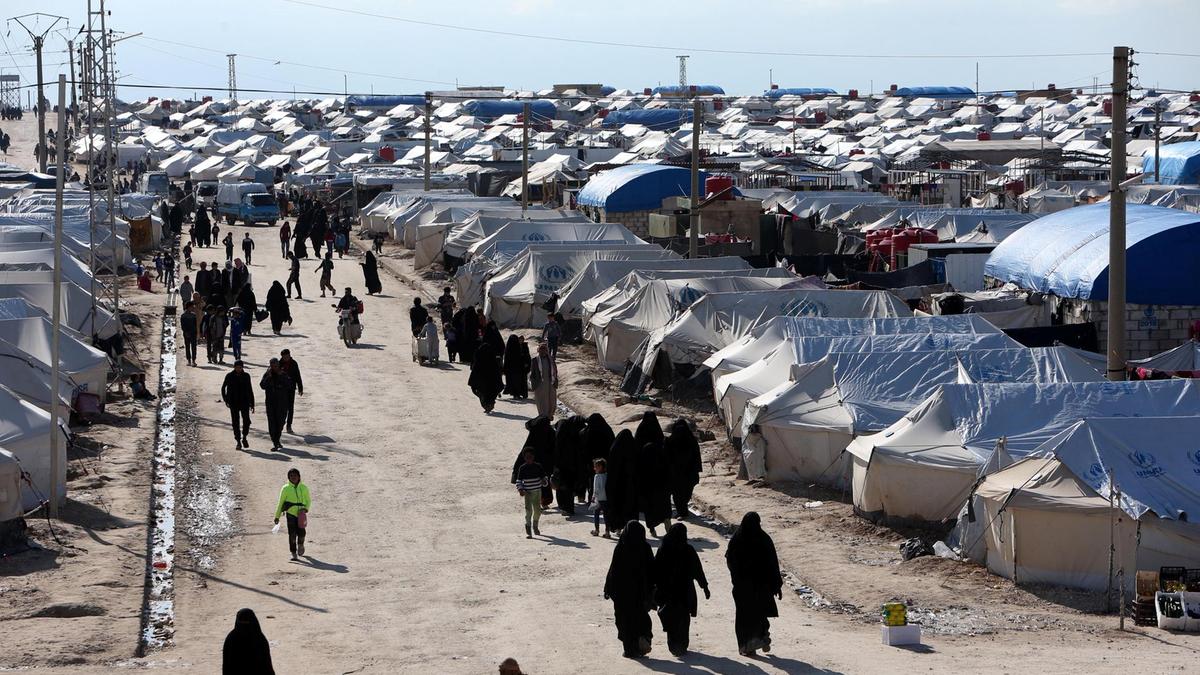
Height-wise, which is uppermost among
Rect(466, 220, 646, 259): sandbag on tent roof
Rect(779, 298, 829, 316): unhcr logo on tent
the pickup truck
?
the pickup truck

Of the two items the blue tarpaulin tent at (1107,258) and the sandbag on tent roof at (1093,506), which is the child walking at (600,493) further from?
the blue tarpaulin tent at (1107,258)

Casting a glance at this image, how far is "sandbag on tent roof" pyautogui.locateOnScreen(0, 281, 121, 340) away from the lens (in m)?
24.6

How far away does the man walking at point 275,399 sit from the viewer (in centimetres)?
1914

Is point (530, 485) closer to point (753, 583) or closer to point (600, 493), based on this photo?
point (600, 493)

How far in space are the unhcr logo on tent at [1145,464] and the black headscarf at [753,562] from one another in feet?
12.5

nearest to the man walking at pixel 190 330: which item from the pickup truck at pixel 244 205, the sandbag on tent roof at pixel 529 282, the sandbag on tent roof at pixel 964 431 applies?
the sandbag on tent roof at pixel 529 282

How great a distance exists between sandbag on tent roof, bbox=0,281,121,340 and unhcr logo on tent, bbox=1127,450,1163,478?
1610cm

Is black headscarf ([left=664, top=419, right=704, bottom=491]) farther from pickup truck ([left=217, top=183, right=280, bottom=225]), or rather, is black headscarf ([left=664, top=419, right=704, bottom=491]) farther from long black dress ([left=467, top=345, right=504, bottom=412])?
pickup truck ([left=217, top=183, right=280, bottom=225])

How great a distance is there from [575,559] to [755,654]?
11.4 ft

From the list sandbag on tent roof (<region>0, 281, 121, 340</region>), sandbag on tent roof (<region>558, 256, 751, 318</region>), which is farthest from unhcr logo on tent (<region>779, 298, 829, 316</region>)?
sandbag on tent roof (<region>0, 281, 121, 340</region>)

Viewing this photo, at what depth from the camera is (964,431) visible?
15.3m

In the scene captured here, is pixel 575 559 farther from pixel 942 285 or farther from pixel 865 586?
pixel 942 285

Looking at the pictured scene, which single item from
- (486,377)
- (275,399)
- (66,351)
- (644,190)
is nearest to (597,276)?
(486,377)

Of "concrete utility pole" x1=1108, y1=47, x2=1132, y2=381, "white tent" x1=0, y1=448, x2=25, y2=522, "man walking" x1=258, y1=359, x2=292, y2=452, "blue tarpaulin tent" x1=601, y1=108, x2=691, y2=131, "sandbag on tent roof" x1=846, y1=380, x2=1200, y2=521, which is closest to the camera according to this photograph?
"white tent" x1=0, y1=448, x2=25, y2=522
